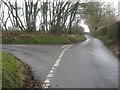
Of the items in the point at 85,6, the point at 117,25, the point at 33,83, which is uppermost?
the point at 85,6

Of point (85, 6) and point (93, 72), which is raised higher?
point (85, 6)

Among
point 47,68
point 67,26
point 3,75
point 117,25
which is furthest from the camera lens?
point 67,26

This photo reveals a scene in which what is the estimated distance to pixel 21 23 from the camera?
116 feet

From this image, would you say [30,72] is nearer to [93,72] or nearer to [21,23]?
[93,72]

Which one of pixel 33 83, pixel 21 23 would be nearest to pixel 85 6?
pixel 21 23

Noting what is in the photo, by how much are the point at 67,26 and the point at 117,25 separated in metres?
23.7

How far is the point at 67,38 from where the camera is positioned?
33656mm

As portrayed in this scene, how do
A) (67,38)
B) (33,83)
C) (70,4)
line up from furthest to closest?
(70,4)
(67,38)
(33,83)

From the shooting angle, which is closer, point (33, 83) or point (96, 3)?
point (33, 83)

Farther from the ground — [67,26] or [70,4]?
[70,4]

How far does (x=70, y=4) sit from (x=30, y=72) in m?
30.3

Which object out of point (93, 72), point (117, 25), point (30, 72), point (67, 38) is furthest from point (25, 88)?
point (67, 38)

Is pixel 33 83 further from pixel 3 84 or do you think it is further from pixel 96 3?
pixel 96 3

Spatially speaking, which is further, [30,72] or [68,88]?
[30,72]
